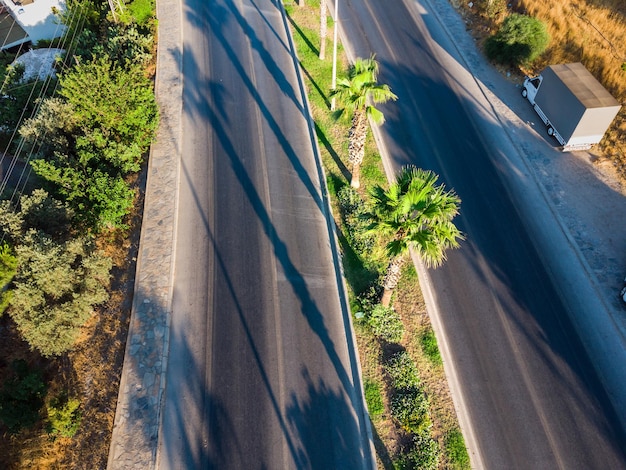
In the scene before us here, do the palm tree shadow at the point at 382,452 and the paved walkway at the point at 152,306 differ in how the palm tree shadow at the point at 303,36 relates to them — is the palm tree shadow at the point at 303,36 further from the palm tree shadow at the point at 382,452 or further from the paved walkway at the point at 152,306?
the palm tree shadow at the point at 382,452

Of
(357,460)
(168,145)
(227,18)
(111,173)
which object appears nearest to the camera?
(357,460)

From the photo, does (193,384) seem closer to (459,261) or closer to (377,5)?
(459,261)

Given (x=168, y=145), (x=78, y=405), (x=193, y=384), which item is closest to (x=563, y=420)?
(x=193, y=384)

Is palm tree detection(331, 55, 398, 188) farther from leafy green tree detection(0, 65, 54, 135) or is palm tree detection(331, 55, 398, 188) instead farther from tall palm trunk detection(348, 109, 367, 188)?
leafy green tree detection(0, 65, 54, 135)

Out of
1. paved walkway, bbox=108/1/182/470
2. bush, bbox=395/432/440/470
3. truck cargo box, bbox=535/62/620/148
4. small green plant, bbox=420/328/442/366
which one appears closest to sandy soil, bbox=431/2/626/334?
truck cargo box, bbox=535/62/620/148

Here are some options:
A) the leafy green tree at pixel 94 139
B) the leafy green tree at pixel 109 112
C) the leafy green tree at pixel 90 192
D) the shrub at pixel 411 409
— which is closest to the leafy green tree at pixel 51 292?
the leafy green tree at pixel 90 192

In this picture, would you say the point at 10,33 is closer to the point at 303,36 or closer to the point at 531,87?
the point at 303,36
